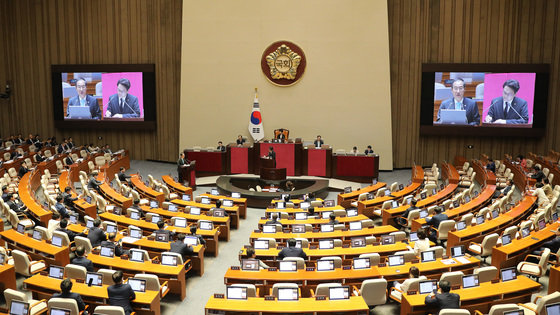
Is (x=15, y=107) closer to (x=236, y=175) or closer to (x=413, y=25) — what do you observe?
(x=236, y=175)

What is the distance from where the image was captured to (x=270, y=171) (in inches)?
739

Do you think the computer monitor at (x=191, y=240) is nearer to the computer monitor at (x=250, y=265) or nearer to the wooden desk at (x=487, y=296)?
the computer monitor at (x=250, y=265)

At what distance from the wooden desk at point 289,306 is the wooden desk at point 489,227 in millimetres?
3623

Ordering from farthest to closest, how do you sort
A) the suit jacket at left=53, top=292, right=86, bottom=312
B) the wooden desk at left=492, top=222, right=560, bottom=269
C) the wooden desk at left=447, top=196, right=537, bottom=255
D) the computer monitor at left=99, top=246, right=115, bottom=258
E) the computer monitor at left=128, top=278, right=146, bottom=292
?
the wooden desk at left=447, top=196, right=537, bottom=255 < the wooden desk at left=492, top=222, right=560, bottom=269 < the computer monitor at left=99, top=246, right=115, bottom=258 < the computer monitor at left=128, top=278, right=146, bottom=292 < the suit jacket at left=53, top=292, right=86, bottom=312

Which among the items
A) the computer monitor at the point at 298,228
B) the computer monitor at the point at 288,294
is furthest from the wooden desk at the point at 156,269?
the computer monitor at the point at 298,228

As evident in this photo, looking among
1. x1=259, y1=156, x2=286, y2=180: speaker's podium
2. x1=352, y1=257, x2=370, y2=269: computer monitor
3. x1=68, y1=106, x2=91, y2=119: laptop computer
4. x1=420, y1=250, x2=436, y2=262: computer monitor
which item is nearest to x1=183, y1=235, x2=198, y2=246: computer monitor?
x1=352, y1=257, x2=370, y2=269: computer monitor

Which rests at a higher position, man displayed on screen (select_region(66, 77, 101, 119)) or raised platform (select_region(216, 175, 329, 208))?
man displayed on screen (select_region(66, 77, 101, 119))

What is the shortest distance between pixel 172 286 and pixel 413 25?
1724 cm

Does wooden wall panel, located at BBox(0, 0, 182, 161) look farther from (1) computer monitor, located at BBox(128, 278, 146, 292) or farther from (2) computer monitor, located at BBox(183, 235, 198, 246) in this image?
(1) computer monitor, located at BBox(128, 278, 146, 292)

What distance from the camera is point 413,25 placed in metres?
22.3

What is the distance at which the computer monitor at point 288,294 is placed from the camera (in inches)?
311

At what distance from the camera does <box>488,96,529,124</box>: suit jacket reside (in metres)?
21.5

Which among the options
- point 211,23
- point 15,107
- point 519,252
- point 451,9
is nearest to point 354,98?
point 451,9

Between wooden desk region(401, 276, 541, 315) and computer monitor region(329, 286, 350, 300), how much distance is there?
2.97 feet
